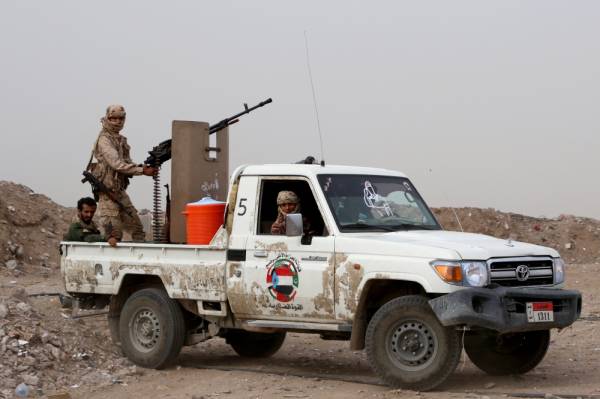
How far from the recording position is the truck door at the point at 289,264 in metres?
8.77

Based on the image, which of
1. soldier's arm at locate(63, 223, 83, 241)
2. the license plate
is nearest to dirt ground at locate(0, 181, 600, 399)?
the license plate

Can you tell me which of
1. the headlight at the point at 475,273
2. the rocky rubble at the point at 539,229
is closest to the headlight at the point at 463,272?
the headlight at the point at 475,273

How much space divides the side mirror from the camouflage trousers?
3.26 meters

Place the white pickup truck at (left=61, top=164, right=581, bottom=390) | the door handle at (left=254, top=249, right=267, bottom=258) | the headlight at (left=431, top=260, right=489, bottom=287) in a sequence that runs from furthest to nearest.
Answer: the door handle at (left=254, top=249, right=267, bottom=258) < the white pickup truck at (left=61, top=164, right=581, bottom=390) < the headlight at (left=431, top=260, right=489, bottom=287)

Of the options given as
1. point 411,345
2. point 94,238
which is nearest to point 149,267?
point 94,238

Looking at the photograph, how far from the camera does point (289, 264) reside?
8.96m

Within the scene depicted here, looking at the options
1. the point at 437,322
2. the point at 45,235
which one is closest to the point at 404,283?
the point at 437,322

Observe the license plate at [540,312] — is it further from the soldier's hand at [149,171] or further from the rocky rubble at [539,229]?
the rocky rubble at [539,229]

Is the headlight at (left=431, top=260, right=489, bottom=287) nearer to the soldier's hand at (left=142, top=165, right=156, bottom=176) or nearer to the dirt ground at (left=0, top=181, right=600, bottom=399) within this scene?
the dirt ground at (left=0, top=181, right=600, bottom=399)

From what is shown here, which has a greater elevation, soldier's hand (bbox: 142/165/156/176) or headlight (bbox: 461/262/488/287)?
soldier's hand (bbox: 142/165/156/176)

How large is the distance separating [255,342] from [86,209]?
8.07 feet

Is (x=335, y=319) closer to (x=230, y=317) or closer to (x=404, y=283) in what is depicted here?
(x=404, y=283)

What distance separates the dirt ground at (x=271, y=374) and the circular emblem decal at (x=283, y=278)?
2.69 feet

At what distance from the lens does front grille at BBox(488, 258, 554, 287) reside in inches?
324
